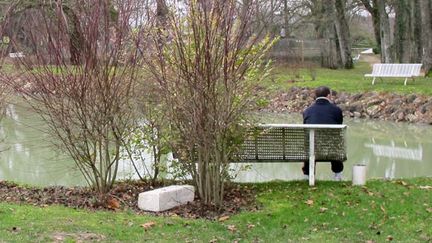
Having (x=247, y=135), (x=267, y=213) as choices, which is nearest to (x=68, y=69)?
(x=247, y=135)

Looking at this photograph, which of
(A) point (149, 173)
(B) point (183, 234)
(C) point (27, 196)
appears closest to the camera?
(B) point (183, 234)

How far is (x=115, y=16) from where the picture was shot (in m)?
8.32

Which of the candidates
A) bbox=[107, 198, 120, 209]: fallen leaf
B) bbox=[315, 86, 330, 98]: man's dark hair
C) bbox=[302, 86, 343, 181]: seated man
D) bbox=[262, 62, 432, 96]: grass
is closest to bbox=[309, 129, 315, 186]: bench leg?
bbox=[302, 86, 343, 181]: seated man

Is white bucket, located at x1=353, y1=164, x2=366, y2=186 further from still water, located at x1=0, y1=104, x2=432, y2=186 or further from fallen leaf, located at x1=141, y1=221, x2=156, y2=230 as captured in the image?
fallen leaf, located at x1=141, y1=221, x2=156, y2=230

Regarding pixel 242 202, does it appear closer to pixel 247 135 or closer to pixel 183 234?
pixel 247 135

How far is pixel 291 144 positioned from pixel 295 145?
0.19 ft

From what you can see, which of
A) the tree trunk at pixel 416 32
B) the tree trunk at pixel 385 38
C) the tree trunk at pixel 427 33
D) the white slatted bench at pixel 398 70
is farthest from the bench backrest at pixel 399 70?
the tree trunk at pixel 416 32

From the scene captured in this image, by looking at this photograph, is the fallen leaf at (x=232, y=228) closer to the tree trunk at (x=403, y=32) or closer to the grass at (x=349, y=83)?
the grass at (x=349, y=83)

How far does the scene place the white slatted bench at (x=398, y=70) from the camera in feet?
75.8

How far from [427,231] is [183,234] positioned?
8.06 ft

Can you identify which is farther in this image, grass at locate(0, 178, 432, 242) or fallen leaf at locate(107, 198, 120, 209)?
fallen leaf at locate(107, 198, 120, 209)

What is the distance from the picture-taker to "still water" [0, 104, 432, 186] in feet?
36.1

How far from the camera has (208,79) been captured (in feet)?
23.2

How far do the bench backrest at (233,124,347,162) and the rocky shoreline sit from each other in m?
9.13
